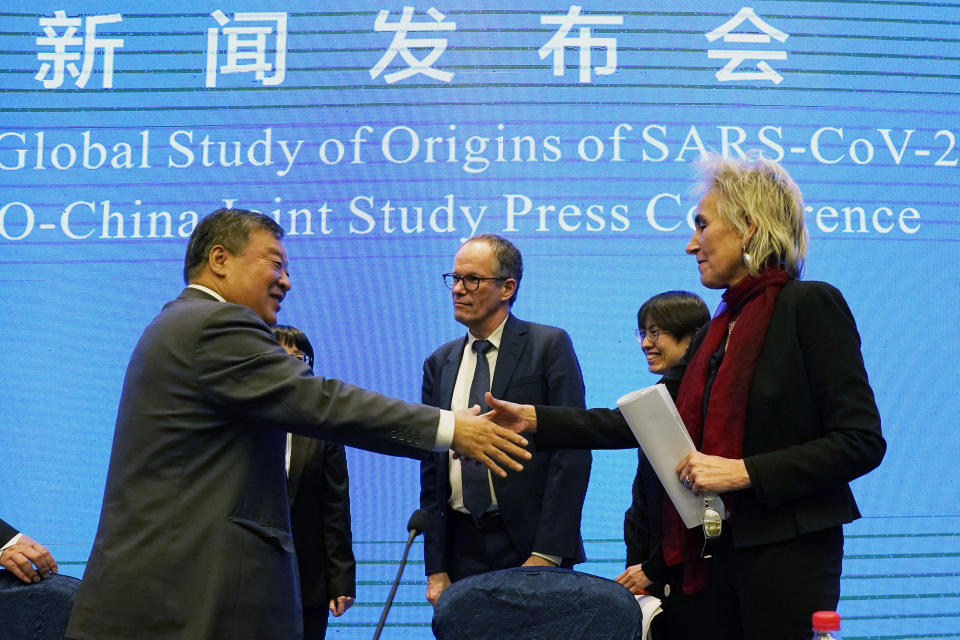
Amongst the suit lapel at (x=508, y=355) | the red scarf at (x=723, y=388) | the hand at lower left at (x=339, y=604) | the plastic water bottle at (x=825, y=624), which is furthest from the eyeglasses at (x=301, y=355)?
the plastic water bottle at (x=825, y=624)

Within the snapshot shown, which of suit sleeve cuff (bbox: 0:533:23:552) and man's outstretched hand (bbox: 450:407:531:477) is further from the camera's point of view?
suit sleeve cuff (bbox: 0:533:23:552)

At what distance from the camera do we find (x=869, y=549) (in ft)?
13.1

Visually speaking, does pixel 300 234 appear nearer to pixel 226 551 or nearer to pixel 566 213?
pixel 566 213

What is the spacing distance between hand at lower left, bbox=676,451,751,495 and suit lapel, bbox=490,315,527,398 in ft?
4.16

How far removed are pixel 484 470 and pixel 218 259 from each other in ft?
3.86

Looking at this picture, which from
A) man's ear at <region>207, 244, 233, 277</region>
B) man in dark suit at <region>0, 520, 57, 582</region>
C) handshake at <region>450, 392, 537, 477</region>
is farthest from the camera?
man in dark suit at <region>0, 520, 57, 582</region>

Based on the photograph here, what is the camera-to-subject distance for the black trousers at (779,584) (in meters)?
2.15

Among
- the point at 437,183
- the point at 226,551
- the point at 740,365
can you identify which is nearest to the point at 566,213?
the point at 437,183

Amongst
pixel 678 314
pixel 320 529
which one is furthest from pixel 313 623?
pixel 678 314

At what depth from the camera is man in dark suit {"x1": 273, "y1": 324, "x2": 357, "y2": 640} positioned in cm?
340

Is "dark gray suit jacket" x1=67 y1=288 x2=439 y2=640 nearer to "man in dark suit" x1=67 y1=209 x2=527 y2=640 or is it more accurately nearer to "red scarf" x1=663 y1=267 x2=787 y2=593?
"man in dark suit" x1=67 y1=209 x2=527 y2=640

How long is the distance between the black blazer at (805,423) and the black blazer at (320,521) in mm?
1552

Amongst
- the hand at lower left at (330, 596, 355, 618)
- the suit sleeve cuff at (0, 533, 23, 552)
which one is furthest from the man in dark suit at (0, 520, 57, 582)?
the hand at lower left at (330, 596, 355, 618)

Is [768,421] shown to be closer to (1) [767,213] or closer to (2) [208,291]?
(1) [767,213]
